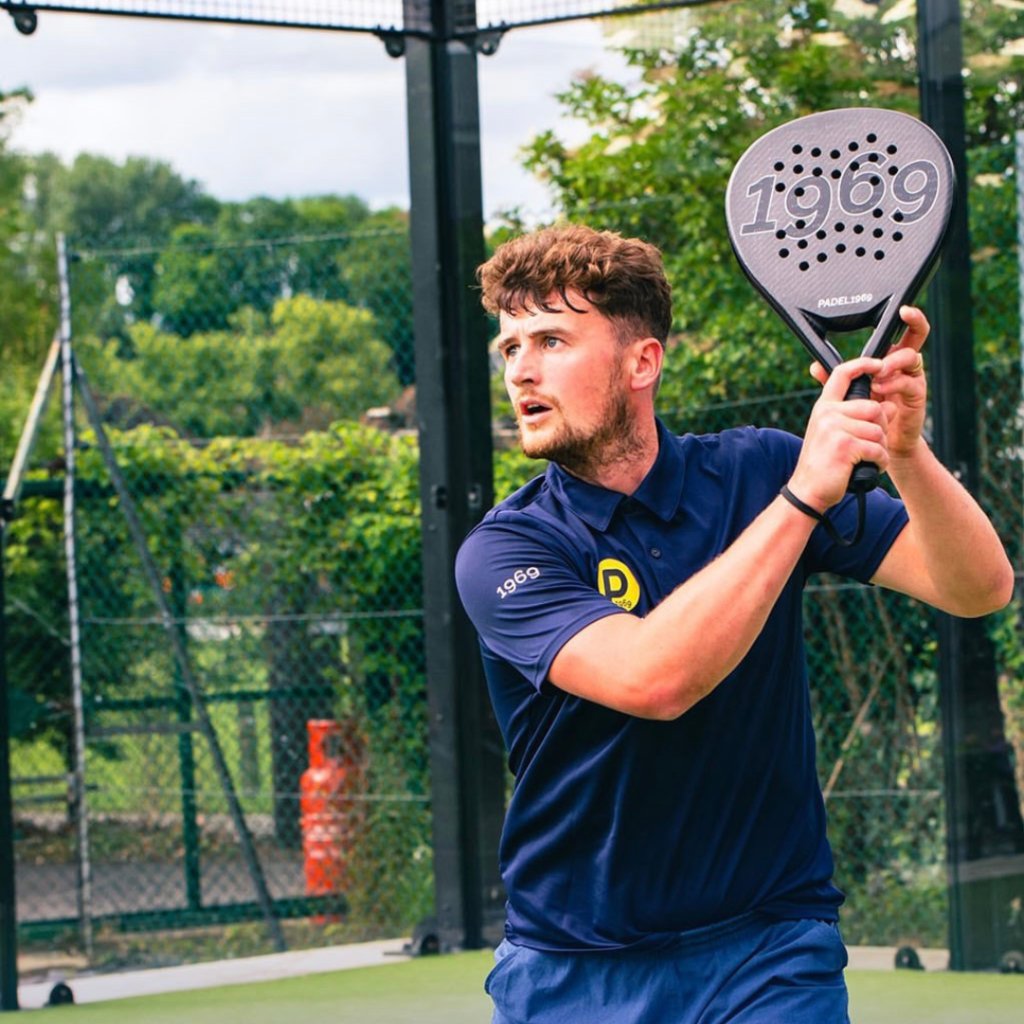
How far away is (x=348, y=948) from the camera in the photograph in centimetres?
519

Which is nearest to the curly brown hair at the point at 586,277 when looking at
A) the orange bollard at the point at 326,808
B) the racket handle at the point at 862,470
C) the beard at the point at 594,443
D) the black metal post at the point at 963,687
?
the beard at the point at 594,443

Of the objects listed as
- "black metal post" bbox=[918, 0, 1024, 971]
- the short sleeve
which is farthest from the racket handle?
"black metal post" bbox=[918, 0, 1024, 971]

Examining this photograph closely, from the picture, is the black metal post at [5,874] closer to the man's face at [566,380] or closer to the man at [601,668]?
the man at [601,668]

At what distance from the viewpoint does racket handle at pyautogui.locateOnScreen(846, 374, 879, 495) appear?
1.82 meters

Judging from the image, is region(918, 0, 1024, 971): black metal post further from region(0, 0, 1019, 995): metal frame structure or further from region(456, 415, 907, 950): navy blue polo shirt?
region(456, 415, 907, 950): navy blue polo shirt

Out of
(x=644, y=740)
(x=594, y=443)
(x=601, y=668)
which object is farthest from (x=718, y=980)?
(x=594, y=443)

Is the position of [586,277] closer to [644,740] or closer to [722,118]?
[644,740]

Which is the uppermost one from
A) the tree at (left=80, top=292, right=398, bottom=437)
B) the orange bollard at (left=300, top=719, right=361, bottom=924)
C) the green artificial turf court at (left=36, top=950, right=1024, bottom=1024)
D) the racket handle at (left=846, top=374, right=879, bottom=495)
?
the tree at (left=80, top=292, right=398, bottom=437)

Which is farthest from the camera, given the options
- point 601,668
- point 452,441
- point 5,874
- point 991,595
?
A: point 452,441

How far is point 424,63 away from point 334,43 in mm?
434

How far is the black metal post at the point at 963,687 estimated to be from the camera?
4.55 meters

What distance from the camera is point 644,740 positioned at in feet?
6.92

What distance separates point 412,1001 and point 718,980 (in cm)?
251

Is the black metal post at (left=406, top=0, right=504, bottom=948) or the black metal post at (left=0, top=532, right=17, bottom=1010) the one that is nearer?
the black metal post at (left=0, top=532, right=17, bottom=1010)
